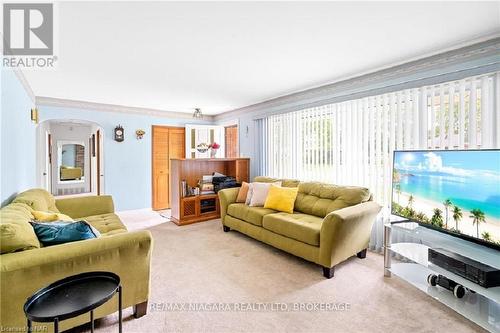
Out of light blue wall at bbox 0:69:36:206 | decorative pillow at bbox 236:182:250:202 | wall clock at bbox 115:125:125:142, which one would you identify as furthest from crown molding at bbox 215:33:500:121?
light blue wall at bbox 0:69:36:206

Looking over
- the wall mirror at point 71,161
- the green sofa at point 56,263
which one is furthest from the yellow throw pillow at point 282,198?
the wall mirror at point 71,161

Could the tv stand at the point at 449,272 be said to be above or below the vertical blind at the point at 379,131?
below

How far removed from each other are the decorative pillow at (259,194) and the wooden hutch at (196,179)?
1295 mm

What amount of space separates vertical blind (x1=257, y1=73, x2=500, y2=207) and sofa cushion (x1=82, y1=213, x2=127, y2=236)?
2.85 meters

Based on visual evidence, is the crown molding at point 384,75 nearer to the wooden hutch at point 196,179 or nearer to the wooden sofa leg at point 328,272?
the wooden hutch at point 196,179

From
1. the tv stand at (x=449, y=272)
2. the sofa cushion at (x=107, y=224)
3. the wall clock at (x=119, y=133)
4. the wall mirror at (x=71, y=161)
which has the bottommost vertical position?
the tv stand at (x=449, y=272)

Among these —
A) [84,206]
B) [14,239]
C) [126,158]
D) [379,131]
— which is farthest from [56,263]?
[126,158]

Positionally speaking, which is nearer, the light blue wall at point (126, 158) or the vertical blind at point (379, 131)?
the vertical blind at point (379, 131)

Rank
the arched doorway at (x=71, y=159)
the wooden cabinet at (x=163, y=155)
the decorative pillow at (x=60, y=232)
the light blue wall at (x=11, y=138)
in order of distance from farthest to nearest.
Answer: the arched doorway at (x=71, y=159) < the wooden cabinet at (x=163, y=155) < the light blue wall at (x=11, y=138) < the decorative pillow at (x=60, y=232)

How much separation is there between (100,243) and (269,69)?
2650 millimetres

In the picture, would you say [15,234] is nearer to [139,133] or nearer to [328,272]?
[328,272]

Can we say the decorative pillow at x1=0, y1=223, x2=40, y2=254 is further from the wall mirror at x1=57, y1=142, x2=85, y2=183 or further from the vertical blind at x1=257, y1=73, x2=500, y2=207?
the wall mirror at x1=57, y1=142, x2=85, y2=183

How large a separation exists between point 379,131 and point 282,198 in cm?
156

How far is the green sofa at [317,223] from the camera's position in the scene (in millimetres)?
2570
